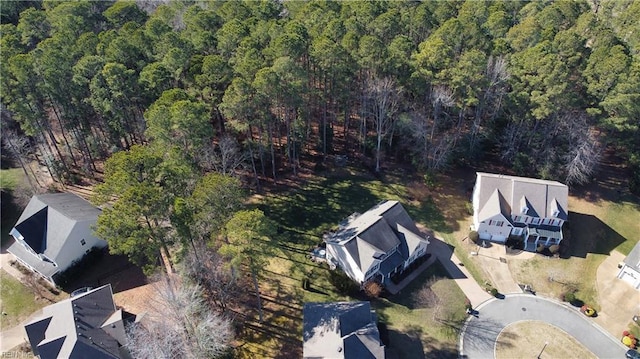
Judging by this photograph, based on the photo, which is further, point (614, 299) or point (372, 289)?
point (614, 299)

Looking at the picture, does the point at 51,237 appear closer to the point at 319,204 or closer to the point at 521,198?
the point at 319,204

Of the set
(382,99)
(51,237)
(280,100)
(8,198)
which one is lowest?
(8,198)

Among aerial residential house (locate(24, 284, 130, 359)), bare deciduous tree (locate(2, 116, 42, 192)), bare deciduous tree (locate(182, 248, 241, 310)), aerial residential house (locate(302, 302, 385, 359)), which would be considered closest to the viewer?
aerial residential house (locate(24, 284, 130, 359))

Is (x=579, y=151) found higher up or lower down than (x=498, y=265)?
higher up

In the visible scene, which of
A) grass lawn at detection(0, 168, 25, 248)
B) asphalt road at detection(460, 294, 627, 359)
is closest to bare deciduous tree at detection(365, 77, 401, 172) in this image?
asphalt road at detection(460, 294, 627, 359)

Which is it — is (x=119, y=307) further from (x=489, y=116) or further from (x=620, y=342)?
(x=489, y=116)

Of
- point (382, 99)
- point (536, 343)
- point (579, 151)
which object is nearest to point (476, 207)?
point (579, 151)

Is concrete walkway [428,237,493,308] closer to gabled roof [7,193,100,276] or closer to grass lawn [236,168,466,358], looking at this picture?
grass lawn [236,168,466,358]
